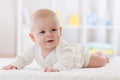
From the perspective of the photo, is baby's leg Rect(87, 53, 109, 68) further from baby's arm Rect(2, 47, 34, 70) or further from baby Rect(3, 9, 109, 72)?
baby's arm Rect(2, 47, 34, 70)

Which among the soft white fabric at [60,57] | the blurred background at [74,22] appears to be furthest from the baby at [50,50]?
the blurred background at [74,22]

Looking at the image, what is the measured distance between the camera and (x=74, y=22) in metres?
3.47

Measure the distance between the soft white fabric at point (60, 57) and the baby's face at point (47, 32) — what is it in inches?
1.6

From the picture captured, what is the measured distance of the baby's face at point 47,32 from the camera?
1.29m

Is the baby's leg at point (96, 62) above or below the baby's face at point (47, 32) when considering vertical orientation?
below

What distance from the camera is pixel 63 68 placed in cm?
120

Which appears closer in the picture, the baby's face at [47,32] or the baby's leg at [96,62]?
the baby's face at [47,32]

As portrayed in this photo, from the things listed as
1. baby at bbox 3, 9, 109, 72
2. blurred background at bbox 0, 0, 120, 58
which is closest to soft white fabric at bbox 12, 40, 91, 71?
baby at bbox 3, 9, 109, 72

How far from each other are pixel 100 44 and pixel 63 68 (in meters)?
2.22

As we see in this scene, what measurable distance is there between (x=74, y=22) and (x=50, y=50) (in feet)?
7.02

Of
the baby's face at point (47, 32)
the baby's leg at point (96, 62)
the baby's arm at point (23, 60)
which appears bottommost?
the baby's leg at point (96, 62)

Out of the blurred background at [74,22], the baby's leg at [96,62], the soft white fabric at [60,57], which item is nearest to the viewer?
the soft white fabric at [60,57]

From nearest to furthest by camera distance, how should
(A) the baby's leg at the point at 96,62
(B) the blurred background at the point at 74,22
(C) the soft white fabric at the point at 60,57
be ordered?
(C) the soft white fabric at the point at 60,57 → (A) the baby's leg at the point at 96,62 → (B) the blurred background at the point at 74,22

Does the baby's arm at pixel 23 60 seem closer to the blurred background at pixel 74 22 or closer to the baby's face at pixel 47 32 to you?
the baby's face at pixel 47 32
